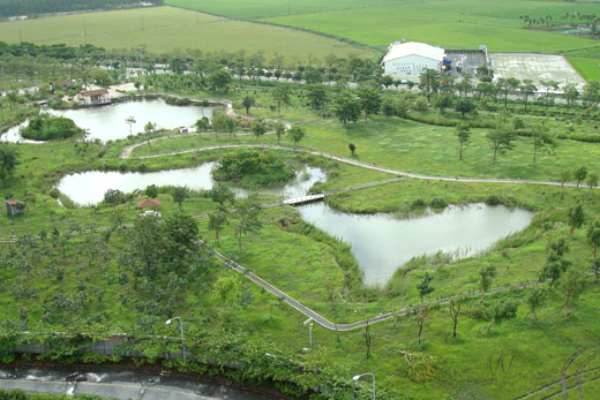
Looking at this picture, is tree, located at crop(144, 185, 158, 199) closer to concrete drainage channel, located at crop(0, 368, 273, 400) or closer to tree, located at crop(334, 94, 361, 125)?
concrete drainage channel, located at crop(0, 368, 273, 400)

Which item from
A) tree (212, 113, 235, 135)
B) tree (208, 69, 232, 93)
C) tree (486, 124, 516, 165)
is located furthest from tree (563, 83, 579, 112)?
tree (208, 69, 232, 93)

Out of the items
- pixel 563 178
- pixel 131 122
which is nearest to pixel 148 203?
pixel 131 122

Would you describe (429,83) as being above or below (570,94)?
above

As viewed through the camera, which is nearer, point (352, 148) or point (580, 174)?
point (580, 174)

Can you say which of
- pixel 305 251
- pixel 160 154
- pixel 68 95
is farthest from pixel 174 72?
pixel 305 251

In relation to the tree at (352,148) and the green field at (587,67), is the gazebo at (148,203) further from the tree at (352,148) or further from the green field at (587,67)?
the green field at (587,67)

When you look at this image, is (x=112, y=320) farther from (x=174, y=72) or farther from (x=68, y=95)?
(x=174, y=72)

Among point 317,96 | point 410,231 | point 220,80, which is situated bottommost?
point 410,231

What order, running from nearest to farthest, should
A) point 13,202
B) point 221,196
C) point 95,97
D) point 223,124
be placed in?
point 221,196
point 13,202
point 223,124
point 95,97

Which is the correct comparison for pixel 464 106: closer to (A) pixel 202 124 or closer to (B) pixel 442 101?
(B) pixel 442 101
